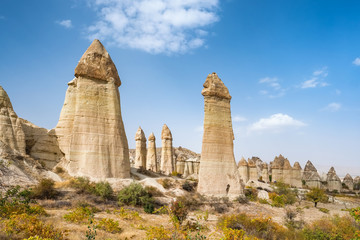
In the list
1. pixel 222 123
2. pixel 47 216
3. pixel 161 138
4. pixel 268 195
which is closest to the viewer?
pixel 47 216

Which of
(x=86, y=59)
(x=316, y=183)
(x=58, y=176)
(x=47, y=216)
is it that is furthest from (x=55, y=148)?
(x=316, y=183)

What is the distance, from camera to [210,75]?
827 inches

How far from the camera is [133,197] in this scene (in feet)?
48.2

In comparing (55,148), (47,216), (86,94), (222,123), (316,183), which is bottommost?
(316,183)

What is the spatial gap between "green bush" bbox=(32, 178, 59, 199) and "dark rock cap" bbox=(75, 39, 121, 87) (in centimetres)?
866

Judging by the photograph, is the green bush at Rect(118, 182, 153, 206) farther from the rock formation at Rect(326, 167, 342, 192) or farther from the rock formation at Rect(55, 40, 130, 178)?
the rock formation at Rect(326, 167, 342, 192)

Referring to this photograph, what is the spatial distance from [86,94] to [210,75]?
32.4ft

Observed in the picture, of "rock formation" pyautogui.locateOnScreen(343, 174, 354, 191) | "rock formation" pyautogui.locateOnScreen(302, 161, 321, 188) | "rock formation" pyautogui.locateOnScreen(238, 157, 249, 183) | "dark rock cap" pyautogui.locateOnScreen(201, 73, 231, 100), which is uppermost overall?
"dark rock cap" pyautogui.locateOnScreen(201, 73, 231, 100)

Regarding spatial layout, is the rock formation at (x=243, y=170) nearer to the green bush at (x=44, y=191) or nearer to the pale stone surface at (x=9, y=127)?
the green bush at (x=44, y=191)

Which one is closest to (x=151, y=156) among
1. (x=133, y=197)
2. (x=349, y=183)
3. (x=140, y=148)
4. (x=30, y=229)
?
(x=140, y=148)

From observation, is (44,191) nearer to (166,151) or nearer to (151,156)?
(151,156)

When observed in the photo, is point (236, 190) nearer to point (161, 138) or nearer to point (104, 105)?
point (104, 105)

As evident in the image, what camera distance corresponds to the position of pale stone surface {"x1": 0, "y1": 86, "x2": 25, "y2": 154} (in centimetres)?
1641

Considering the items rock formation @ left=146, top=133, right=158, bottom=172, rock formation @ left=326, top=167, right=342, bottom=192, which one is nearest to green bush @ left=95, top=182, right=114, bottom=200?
rock formation @ left=146, top=133, right=158, bottom=172
